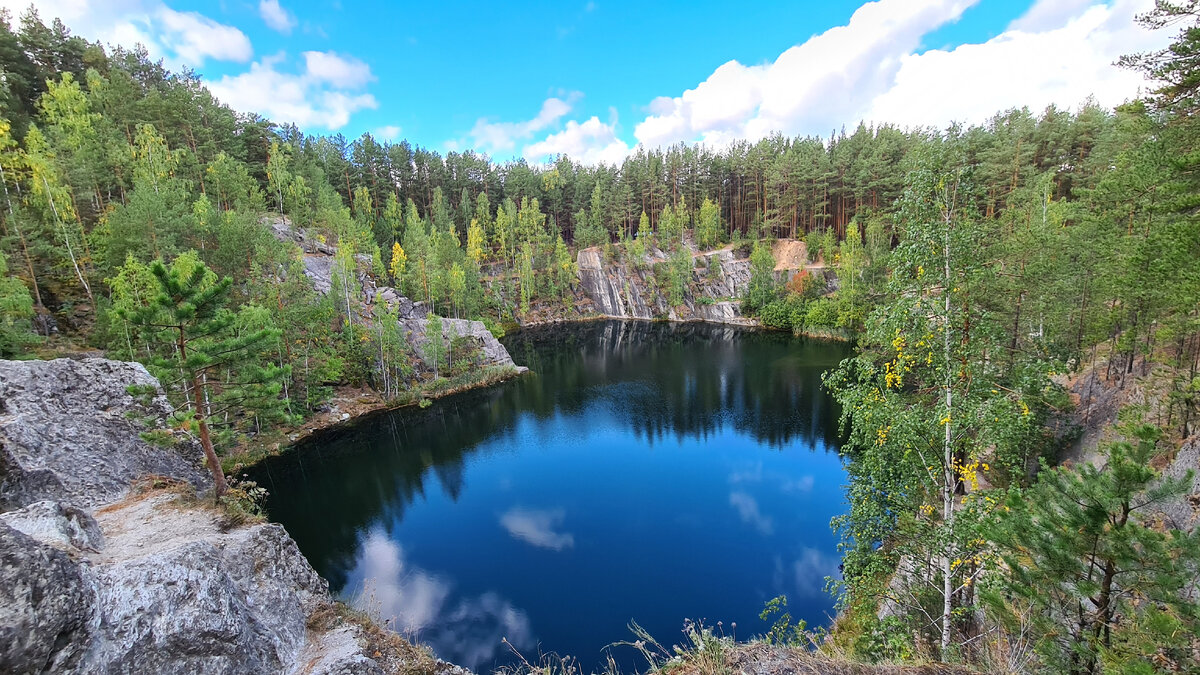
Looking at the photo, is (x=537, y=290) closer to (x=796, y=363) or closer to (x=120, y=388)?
(x=796, y=363)

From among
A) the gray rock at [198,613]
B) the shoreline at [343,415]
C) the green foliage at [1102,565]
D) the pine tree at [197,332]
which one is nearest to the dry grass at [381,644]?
the gray rock at [198,613]

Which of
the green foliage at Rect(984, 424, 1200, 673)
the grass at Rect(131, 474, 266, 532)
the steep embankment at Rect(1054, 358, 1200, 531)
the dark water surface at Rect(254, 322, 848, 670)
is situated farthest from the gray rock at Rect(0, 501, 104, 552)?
the steep embankment at Rect(1054, 358, 1200, 531)

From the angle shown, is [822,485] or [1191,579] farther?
[822,485]

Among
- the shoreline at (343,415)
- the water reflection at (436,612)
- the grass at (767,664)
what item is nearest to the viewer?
the grass at (767,664)

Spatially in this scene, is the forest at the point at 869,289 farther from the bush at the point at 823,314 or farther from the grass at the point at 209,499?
the grass at the point at 209,499

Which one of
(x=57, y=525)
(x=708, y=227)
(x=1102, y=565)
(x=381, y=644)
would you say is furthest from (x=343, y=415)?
(x=708, y=227)

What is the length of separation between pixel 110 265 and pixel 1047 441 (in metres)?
43.8

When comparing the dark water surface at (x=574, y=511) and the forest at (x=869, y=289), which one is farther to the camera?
the dark water surface at (x=574, y=511)

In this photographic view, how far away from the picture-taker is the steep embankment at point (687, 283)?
203 ft

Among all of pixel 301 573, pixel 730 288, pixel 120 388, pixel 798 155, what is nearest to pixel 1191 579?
pixel 301 573

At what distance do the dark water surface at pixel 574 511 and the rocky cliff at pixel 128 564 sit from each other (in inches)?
151

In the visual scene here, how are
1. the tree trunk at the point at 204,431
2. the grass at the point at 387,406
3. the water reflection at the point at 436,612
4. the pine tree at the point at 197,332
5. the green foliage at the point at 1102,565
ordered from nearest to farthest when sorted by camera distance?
the green foliage at the point at 1102,565 → the pine tree at the point at 197,332 → the tree trunk at the point at 204,431 → the water reflection at the point at 436,612 → the grass at the point at 387,406

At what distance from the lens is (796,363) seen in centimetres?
4100

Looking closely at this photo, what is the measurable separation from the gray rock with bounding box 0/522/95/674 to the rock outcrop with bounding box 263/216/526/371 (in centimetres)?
3181
